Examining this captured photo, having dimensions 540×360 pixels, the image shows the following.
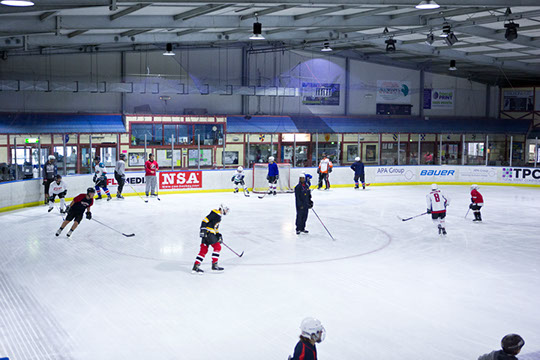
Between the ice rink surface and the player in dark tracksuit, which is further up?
the player in dark tracksuit

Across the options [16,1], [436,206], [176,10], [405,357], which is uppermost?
[176,10]

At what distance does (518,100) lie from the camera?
36.4m

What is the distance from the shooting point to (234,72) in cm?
2923

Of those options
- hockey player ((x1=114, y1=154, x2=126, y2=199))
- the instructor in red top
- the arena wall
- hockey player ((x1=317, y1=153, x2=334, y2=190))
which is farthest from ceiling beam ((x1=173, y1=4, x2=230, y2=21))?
hockey player ((x1=317, y1=153, x2=334, y2=190))

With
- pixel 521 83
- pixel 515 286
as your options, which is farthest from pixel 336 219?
pixel 521 83

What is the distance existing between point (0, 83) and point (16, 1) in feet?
55.9

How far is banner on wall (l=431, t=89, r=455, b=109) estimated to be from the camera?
35.2 metres

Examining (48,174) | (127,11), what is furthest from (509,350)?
(48,174)

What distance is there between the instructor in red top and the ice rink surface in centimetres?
388

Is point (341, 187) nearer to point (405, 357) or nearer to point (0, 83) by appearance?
point (0, 83)

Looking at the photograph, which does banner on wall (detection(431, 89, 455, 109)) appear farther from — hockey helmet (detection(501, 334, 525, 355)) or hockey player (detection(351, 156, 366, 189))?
hockey helmet (detection(501, 334, 525, 355))

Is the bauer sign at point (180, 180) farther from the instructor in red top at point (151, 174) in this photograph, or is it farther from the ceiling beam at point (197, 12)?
the ceiling beam at point (197, 12)

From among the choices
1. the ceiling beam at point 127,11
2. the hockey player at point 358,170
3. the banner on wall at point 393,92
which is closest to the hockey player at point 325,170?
the hockey player at point 358,170

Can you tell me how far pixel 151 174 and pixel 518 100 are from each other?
26017 millimetres
